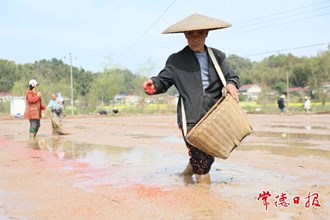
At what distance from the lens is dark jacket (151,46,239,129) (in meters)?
5.32

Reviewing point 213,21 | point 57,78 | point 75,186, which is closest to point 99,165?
point 75,186

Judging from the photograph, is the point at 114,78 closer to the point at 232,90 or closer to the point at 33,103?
the point at 33,103

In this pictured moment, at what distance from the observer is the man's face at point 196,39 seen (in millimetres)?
5383

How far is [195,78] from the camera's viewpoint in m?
5.39

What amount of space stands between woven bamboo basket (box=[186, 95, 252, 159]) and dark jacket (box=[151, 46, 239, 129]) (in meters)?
0.29

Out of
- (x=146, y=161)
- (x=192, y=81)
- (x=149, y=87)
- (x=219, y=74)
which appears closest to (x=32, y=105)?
(x=146, y=161)

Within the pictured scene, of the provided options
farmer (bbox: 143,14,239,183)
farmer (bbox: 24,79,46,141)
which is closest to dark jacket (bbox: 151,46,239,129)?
farmer (bbox: 143,14,239,183)

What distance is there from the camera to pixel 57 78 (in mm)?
86000

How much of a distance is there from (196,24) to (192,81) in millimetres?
614

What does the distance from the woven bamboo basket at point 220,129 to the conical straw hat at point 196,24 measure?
2.52 feet

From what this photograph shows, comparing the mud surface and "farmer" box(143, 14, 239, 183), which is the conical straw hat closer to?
"farmer" box(143, 14, 239, 183)

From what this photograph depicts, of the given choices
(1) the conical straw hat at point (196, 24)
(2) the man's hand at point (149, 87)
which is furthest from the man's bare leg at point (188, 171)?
(1) the conical straw hat at point (196, 24)

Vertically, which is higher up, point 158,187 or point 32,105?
point 32,105

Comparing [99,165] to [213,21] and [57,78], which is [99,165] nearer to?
[213,21]
